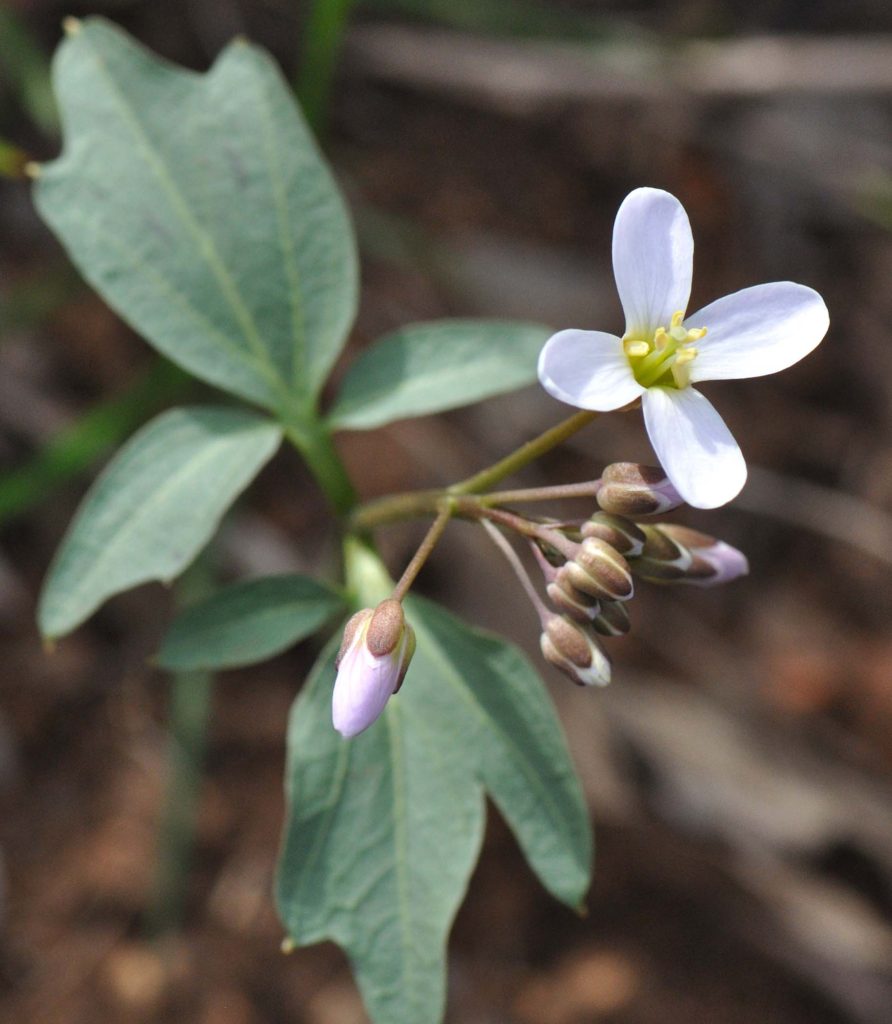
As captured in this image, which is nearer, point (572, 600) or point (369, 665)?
point (369, 665)

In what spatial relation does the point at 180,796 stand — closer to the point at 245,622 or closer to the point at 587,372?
the point at 245,622

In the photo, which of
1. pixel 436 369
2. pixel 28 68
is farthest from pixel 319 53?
pixel 436 369

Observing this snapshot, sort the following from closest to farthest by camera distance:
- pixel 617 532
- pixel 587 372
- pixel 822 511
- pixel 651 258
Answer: pixel 587 372 → pixel 651 258 → pixel 617 532 → pixel 822 511

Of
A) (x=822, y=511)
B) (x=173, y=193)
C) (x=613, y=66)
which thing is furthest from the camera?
(x=613, y=66)

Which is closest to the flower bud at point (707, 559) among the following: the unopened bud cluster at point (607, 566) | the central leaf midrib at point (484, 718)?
the unopened bud cluster at point (607, 566)

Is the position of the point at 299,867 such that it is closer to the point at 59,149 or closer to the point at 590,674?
the point at 590,674

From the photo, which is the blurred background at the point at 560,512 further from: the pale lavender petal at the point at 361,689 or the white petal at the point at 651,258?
the white petal at the point at 651,258

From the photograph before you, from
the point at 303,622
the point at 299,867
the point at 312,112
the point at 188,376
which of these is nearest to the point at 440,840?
the point at 299,867
